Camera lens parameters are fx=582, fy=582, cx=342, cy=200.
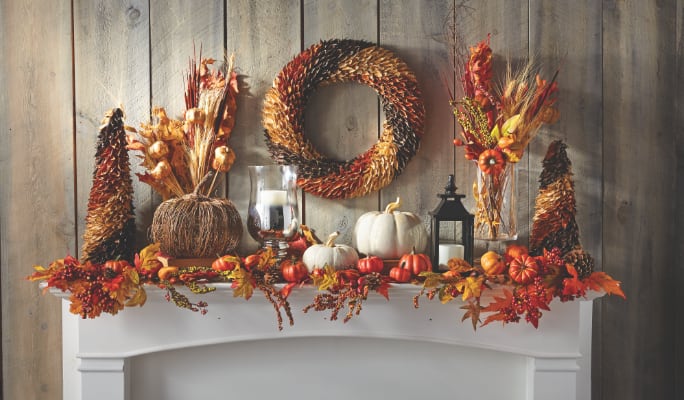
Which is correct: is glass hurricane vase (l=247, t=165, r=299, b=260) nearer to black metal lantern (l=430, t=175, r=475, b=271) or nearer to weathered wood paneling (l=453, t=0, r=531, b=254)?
black metal lantern (l=430, t=175, r=475, b=271)

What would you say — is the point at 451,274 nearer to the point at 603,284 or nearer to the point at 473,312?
the point at 473,312

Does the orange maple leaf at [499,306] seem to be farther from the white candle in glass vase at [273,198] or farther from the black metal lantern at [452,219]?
the white candle in glass vase at [273,198]

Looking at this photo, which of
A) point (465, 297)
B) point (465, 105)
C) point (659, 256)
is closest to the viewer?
point (465, 297)

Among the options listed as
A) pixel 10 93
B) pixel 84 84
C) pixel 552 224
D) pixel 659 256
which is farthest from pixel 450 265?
pixel 10 93

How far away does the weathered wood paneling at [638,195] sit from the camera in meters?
1.71

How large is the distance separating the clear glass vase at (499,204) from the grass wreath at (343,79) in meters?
0.23

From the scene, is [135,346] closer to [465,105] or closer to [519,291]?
[519,291]

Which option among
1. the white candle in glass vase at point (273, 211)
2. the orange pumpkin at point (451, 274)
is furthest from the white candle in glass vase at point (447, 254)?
the white candle in glass vase at point (273, 211)

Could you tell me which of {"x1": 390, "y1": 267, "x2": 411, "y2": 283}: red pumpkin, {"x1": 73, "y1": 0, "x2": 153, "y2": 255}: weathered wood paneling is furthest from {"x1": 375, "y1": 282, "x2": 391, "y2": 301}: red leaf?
{"x1": 73, "y1": 0, "x2": 153, "y2": 255}: weathered wood paneling

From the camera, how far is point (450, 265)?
1440mm

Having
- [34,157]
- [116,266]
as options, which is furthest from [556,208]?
[34,157]

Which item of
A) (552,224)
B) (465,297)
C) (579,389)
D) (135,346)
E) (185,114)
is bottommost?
(579,389)

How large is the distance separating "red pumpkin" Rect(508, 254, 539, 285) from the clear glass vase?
0.65 feet

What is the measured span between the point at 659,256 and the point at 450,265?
2.43 feet
